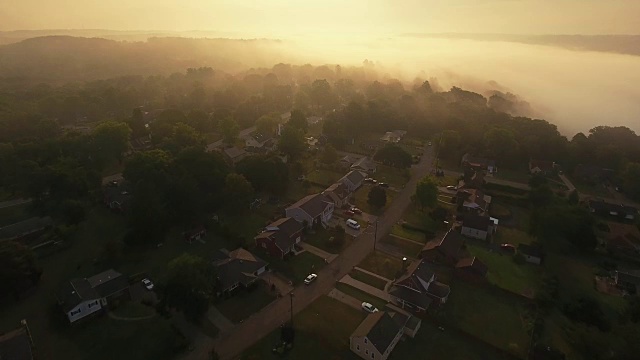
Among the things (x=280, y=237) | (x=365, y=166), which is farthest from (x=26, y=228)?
(x=365, y=166)

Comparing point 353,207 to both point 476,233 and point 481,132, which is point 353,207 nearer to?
point 476,233

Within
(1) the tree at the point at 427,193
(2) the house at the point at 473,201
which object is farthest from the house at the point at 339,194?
(2) the house at the point at 473,201

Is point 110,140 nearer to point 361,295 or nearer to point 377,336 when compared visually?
point 361,295

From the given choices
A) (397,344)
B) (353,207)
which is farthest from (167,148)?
(397,344)

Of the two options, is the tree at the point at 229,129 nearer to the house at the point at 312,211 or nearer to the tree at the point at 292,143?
the tree at the point at 292,143

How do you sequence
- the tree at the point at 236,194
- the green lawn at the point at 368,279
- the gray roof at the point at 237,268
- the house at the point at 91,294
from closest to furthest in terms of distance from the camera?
1. the house at the point at 91,294
2. the gray roof at the point at 237,268
3. the green lawn at the point at 368,279
4. the tree at the point at 236,194

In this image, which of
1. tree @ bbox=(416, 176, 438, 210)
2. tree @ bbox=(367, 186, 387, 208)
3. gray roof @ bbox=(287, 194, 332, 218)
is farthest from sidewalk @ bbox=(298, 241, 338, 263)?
tree @ bbox=(416, 176, 438, 210)
